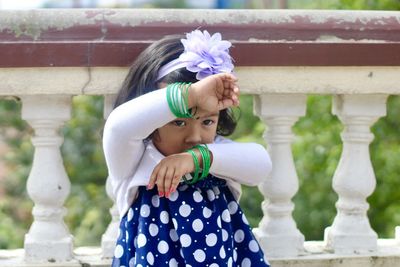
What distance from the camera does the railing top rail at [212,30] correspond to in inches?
119

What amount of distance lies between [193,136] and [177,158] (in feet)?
0.32

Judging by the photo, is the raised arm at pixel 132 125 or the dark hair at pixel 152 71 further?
the dark hair at pixel 152 71

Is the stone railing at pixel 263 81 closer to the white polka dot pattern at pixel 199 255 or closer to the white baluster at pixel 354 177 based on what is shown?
the white baluster at pixel 354 177

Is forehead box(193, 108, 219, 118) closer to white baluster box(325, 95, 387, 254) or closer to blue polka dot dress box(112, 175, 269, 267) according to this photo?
blue polka dot dress box(112, 175, 269, 267)

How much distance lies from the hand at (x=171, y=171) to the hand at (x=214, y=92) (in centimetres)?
18

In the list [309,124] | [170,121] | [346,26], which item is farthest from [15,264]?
[309,124]

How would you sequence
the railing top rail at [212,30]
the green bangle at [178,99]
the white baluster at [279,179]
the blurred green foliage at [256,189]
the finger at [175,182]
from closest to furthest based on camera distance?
the green bangle at [178,99], the finger at [175,182], the railing top rail at [212,30], the white baluster at [279,179], the blurred green foliage at [256,189]

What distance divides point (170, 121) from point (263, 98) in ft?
2.06

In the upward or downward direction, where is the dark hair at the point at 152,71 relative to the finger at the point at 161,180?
upward

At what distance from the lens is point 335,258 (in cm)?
338

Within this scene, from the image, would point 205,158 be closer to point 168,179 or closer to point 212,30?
point 168,179

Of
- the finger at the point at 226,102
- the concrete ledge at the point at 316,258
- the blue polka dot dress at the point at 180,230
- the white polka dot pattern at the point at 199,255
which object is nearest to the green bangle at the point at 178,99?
the finger at the point at 226,102

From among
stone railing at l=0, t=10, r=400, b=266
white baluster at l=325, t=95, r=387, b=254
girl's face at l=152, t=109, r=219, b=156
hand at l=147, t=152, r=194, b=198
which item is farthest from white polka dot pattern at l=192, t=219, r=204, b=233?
white baluster at l=325, t=95, r=387, b=254

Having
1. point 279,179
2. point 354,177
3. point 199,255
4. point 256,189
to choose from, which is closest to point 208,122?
point 199,255
